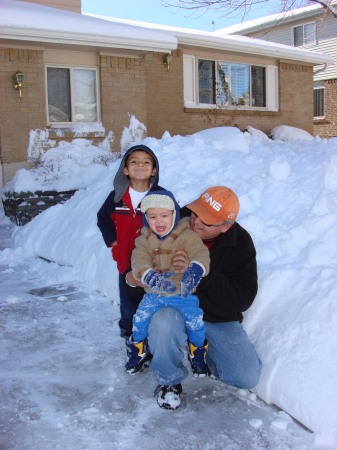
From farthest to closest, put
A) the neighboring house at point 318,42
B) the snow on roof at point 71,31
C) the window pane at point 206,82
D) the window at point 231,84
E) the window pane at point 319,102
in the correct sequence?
the window pane at point 319,102
the neighboring house at point 318,42
the window at point 231,84
the window pane at point 206,82
the snow on roof at point 71,31

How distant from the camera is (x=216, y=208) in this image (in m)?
2.97

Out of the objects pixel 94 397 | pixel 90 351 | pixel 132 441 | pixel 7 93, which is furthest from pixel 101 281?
pixel 7 93

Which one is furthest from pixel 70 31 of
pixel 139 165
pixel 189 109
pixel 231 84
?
pixel 139 165

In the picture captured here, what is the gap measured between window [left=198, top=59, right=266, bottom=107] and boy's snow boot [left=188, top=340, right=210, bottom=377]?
466 inches

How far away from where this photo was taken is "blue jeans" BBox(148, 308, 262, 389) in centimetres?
285

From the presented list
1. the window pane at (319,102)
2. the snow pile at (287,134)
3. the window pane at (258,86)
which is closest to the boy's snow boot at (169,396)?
the snow pile at (287,134)

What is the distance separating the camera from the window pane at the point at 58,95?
36.6ft

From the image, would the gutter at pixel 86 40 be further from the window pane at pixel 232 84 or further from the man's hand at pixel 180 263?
the man's hand at pixel 180 263

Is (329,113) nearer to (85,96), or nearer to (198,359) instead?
(85,96)

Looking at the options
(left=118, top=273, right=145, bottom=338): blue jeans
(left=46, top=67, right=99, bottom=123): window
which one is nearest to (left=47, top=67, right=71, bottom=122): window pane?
(left=46, top=67, right=99, bottom=123): window

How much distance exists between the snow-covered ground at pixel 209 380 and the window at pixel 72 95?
21.1 feet

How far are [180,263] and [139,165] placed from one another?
927 mm

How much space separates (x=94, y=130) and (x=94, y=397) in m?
8.97

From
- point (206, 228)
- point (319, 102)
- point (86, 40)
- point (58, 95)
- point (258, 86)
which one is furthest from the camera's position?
point (319, 102)
